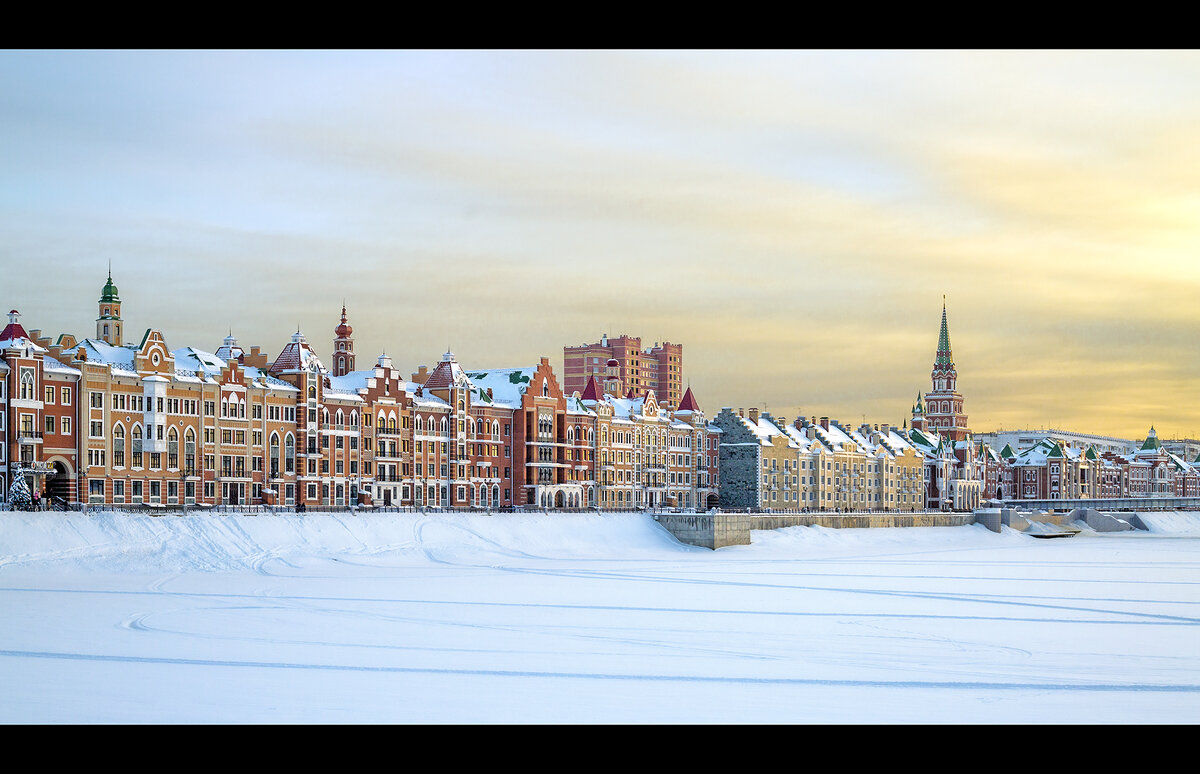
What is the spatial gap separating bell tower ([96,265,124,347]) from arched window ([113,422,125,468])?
8.26 m

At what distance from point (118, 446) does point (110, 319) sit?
436 inches

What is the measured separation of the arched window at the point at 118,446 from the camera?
8225 centimetres

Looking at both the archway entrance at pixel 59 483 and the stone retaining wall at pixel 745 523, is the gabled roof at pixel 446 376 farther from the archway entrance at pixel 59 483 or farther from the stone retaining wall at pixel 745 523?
the archway entrance at pixel 59 483

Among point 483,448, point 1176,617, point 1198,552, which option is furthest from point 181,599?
point 1198,552

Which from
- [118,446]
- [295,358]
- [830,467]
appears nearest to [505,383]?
[295,358]

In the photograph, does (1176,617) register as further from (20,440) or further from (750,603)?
(20,440)

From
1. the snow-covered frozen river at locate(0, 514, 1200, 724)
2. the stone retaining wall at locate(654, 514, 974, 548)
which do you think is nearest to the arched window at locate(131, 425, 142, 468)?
the snow-covered frozen river at locate(0, 514, 1200, 724)

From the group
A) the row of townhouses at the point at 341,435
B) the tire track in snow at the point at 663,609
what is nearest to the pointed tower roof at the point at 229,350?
the row of townhouses at the point at 341,435

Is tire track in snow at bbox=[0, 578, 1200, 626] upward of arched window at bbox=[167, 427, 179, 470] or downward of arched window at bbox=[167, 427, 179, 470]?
downward

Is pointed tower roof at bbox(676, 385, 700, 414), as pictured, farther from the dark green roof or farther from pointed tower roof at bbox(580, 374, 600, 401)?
the dark green roof

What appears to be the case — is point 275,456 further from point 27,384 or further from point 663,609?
point 663,609

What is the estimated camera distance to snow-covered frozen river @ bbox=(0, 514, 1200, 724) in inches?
1058

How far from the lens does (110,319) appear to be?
89.3m

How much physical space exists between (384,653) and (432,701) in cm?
736
